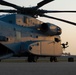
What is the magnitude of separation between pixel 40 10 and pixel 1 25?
5.87 metres

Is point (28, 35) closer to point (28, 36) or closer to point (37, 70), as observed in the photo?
point (28, 36)

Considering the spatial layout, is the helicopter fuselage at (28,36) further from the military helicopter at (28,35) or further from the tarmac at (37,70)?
the tarmac at (37,70)

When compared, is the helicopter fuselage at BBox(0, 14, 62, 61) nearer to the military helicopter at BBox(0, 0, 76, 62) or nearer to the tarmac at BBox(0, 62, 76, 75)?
the military helicopter at BBox(0, 0, 76, 62)

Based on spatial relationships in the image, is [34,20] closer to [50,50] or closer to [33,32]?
[33,32]

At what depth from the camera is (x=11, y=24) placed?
22781mm

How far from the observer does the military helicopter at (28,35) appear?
22062mm

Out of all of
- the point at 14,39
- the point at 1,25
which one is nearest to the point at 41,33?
the point at 14,39

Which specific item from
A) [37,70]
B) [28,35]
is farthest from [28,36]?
[37,70]

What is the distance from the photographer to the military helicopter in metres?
22.1

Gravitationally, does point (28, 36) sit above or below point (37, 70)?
above

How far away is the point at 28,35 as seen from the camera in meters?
24.0

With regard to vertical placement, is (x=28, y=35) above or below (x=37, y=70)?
above

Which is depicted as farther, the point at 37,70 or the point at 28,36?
the point at 28,36

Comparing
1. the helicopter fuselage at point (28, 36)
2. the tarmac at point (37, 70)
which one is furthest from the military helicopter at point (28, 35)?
the tarmac at point (37, 70)
